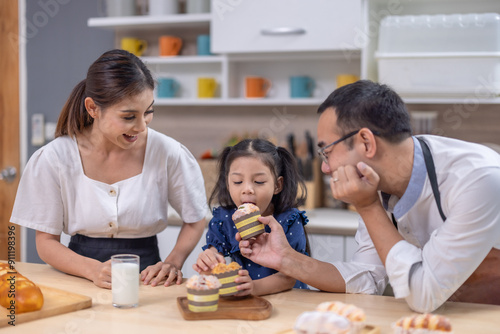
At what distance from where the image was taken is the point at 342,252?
2799 millimetres

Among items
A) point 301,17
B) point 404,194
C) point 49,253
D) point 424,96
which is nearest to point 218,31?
point 301,17

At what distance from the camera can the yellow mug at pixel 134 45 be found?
353cm

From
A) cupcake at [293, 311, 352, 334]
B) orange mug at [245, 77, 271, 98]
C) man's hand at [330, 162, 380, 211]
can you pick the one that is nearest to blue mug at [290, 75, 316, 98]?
orange mug at [245, 77, 271, 98]

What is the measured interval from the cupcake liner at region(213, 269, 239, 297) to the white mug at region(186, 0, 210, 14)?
227cm

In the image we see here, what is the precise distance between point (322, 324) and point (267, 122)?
2.49 metres

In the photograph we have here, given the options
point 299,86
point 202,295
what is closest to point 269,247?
point 202,295

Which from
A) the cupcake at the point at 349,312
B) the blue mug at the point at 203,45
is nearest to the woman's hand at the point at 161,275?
the cupcake at the point at 349,312

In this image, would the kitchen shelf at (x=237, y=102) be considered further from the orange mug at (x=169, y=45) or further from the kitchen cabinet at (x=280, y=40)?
the orange mug at (x=169, y=45)

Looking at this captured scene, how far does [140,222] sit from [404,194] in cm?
88

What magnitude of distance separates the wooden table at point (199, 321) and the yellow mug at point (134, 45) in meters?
2.20

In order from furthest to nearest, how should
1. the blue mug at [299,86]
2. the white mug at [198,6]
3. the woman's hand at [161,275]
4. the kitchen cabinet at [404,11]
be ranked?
the white mug at [198,6]
the blue mug at [299,86]
the kitchen cabinet at [404,11]
the woman's hand at [161,275]

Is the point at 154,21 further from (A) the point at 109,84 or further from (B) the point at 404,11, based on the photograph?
(A) the point at 109,84

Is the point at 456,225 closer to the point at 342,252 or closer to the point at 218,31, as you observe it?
the point at 342,252

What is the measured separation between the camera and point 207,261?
1578 mm
